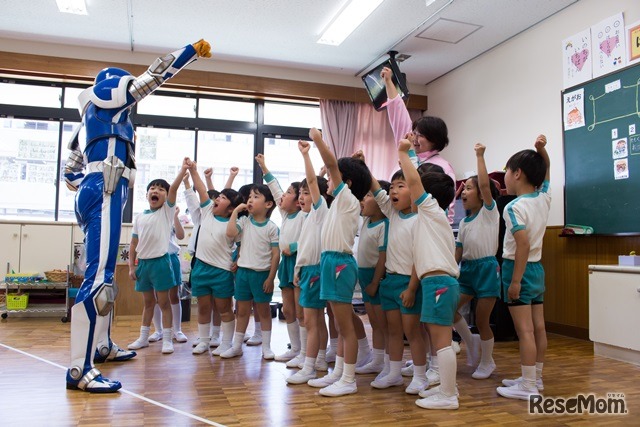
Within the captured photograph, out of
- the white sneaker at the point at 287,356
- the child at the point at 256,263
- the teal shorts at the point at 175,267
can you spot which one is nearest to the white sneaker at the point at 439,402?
the white sneaker at the point at 287,356

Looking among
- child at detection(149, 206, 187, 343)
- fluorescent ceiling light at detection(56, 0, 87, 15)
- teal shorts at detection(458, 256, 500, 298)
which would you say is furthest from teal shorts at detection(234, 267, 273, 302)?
fluorescent ceiling light at detection(56, 0, 87, 15)

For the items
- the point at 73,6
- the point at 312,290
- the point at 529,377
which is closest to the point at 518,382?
the point at 529,377

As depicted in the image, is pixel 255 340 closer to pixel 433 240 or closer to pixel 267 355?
pixel 267 355

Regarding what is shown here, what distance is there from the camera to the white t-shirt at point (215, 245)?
3217 mm

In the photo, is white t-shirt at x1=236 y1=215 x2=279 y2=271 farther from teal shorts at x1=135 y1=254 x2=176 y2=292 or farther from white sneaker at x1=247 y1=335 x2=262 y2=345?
white sneaker at x1=247 y1=335 x2=262 y2=345

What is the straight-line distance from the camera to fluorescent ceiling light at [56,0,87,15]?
4.44 metres

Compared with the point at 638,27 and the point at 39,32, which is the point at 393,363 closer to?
the point at 638,27

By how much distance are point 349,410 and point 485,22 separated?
13.4 ft

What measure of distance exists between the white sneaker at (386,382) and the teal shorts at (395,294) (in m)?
0.34

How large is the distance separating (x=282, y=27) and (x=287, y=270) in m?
2.93

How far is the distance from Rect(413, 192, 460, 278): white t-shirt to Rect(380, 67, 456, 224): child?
1.89 ft

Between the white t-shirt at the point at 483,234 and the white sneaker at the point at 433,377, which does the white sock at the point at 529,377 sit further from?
the white t-shirt at the point at 483,234

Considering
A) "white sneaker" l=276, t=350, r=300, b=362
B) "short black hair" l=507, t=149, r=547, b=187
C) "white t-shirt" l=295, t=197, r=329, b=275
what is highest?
"short black hair" l=507, t=149, r=547, b=187

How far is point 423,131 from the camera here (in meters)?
2.74
